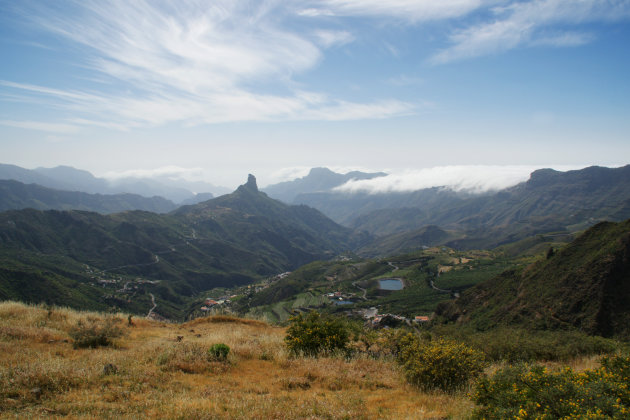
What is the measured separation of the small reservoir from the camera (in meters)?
155

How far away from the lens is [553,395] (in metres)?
7.34

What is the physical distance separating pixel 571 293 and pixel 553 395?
2228 inches

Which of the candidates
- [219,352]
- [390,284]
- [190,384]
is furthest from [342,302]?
[190,384]

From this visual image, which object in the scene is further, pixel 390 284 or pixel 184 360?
pixel 390 284

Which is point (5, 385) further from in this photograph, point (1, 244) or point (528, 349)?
point (1, 244)

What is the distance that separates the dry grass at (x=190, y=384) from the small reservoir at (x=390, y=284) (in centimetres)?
14760

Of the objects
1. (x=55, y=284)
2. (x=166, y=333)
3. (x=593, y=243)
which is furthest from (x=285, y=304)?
(x=166, y=333)

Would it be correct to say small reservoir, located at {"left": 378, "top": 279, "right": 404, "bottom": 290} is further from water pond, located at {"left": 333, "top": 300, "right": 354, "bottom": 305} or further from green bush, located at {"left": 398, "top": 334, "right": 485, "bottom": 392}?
green bush, located at {"left": 398, "top": 334, "right": 485, "bottom": 392}

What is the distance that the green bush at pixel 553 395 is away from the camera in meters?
6.66

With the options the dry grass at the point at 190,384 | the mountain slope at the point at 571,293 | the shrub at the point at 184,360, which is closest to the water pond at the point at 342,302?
the mountain slope at the point at 571,293

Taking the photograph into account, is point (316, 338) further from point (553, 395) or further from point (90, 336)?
point (90, 336)

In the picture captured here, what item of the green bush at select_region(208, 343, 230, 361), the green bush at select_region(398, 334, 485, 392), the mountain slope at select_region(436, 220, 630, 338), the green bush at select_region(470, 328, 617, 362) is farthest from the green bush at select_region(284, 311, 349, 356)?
the mountain slope at select_region(436, 220, 630, 338)

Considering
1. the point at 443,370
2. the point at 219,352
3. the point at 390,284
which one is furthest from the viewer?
the point at 390,284

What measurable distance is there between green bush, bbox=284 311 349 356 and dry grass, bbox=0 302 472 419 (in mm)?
820
